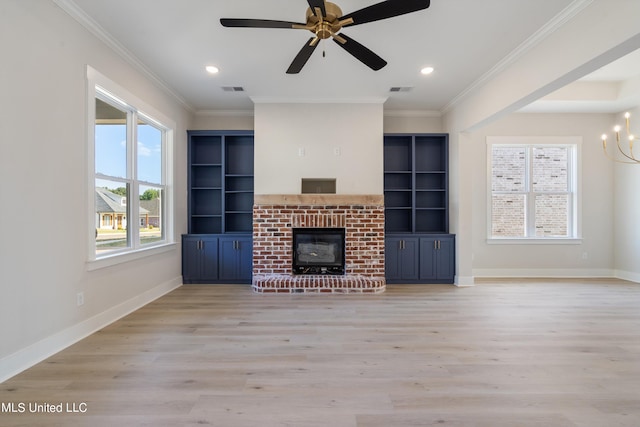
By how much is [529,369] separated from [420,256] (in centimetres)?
274

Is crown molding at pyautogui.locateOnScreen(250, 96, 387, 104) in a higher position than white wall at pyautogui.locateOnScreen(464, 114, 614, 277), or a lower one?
Answer: higher

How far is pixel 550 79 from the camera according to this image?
2816mm

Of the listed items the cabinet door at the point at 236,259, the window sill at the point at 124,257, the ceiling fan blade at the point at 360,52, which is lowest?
the cabinet door at the point at 236,259

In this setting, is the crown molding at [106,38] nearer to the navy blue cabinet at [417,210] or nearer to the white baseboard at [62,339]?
the white baseboard at [62,339]

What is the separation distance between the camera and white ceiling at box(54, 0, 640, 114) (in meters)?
2.54

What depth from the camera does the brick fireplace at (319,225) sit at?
4578mm

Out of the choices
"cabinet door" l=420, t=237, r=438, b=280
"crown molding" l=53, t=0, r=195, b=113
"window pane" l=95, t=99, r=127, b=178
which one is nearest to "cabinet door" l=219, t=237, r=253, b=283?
"window pane" l=95, t=99, r=127, b=178

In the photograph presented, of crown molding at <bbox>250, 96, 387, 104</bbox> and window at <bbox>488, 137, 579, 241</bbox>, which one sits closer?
crown molding at <bbox>250, 96, 387, 104</bbox>

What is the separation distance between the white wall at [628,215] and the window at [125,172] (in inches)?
295

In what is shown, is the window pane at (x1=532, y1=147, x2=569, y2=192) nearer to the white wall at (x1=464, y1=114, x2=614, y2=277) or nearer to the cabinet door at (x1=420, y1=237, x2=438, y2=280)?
the white wall at (x1=464, y1=114, x2=614, y2=277)

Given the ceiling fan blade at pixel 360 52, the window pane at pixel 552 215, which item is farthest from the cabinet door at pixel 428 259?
the ceiling fan blade at pixel 360 52

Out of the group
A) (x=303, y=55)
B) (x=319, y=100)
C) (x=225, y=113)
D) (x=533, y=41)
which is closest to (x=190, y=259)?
(x=225, y=113)

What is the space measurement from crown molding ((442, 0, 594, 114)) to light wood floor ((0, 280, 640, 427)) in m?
2.82

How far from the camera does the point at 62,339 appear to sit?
97.6 inches
